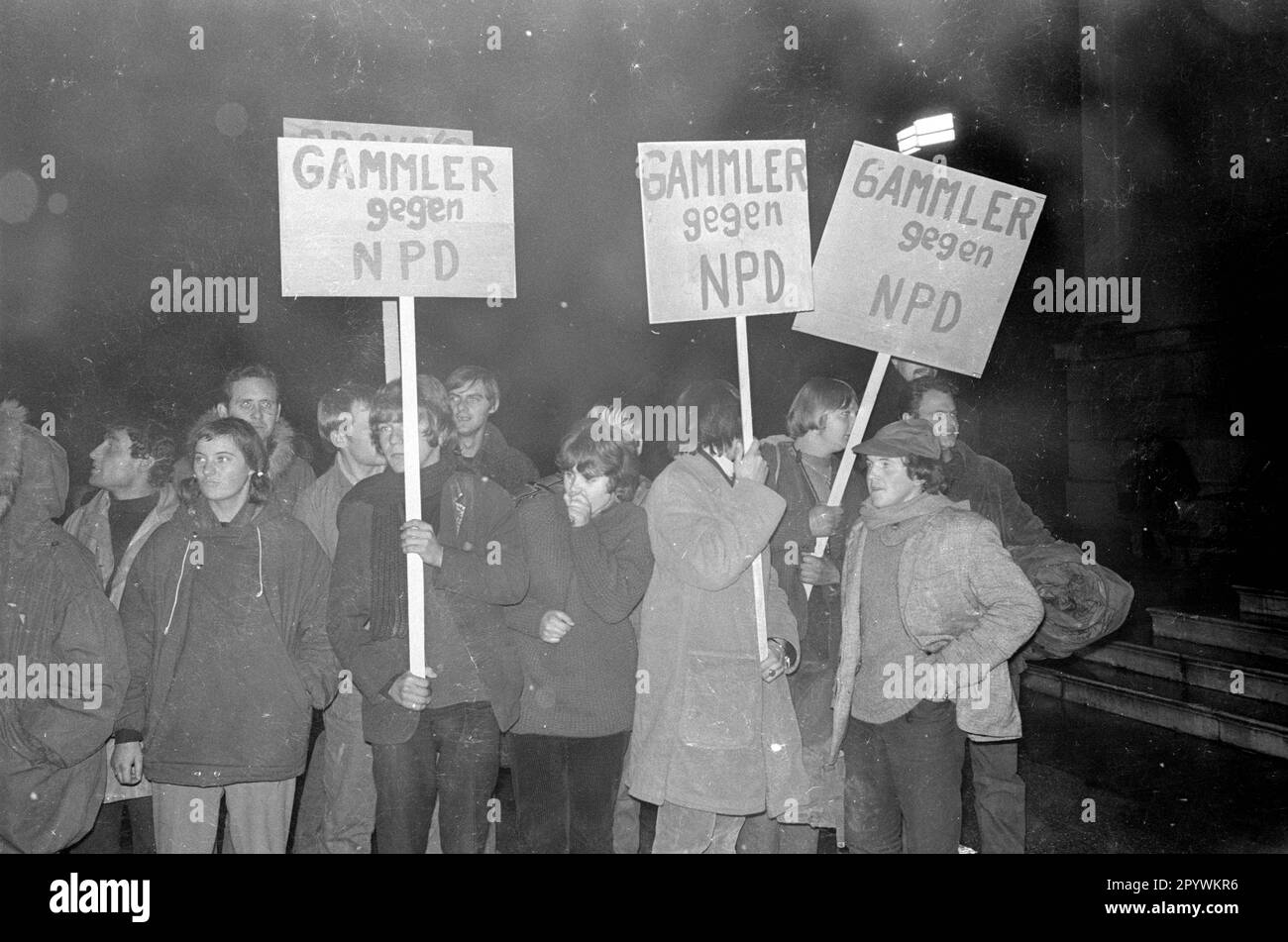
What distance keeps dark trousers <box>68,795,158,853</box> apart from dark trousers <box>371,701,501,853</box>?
3.06 feet

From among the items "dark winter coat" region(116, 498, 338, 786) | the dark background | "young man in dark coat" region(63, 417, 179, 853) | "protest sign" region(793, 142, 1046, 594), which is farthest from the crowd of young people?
the dark background

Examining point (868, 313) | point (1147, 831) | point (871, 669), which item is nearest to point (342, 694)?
point (871, 669)

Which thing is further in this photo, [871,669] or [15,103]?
[15,103]

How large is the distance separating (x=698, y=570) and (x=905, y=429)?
0.86 m

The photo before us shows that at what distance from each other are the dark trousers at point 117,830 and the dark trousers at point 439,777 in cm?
93

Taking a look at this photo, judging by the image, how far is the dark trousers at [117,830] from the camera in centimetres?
370

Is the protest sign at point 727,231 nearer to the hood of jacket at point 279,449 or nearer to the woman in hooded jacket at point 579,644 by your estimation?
the woman in hooded jacket at point 579,644

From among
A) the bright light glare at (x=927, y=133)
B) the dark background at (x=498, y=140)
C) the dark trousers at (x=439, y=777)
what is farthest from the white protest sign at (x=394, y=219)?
the bright light glare at (x=927, y=133)

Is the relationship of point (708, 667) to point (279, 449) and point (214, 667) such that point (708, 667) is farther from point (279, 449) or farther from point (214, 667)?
point (279, 449)

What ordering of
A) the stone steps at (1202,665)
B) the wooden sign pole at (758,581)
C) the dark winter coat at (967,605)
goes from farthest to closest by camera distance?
the stone steps at (1202,665) → the wooden sign pole at (758,581) → the dark winter coat at (967,605)

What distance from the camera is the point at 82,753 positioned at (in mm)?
3449

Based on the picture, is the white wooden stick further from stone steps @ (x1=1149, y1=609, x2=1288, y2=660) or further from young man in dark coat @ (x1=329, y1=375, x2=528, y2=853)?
stone steps @ (x1=1149, y1=609, x2=1288, y2=660)

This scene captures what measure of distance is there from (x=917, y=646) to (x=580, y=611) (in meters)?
1.15
